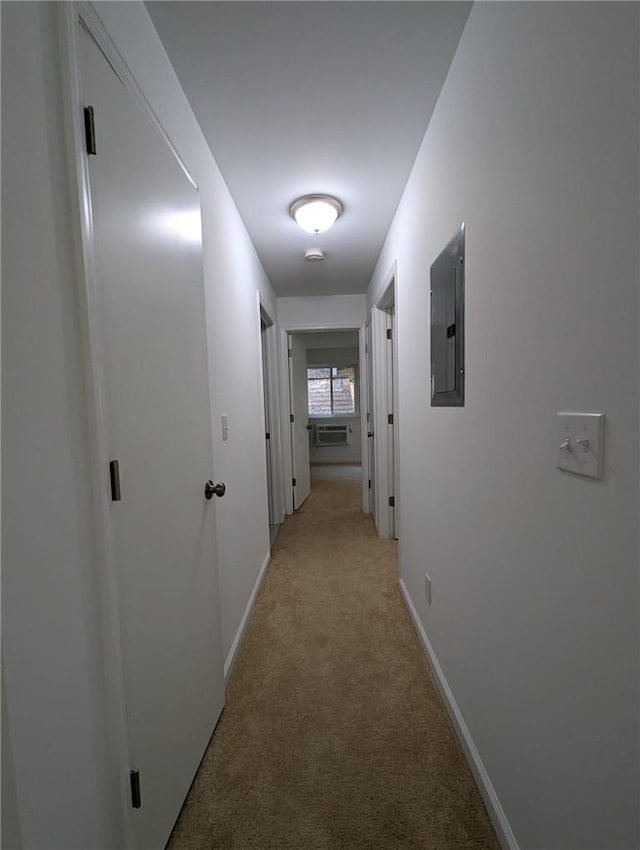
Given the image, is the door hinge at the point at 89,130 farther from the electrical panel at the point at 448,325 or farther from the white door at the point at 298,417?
the white door at the point at 298,417

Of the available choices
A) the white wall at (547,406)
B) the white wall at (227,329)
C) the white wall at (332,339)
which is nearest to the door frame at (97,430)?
the white wall at (227,329)

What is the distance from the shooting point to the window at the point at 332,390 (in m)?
7.04

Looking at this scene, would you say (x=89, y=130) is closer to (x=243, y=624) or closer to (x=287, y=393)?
(x=243, y=624)

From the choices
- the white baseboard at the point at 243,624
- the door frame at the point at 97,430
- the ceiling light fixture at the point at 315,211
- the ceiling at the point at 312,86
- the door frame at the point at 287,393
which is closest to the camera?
the door frame at the point at 97,430

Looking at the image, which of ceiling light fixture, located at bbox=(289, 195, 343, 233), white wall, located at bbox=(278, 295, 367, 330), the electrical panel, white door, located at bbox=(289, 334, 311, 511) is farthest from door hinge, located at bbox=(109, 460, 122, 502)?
white wall, located at bbox=(278, 295, 367, 330)

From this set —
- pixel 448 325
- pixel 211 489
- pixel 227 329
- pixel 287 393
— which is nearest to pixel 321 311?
pixel 287 393

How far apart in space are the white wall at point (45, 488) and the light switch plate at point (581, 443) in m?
1.00

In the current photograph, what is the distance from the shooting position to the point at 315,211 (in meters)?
2.04

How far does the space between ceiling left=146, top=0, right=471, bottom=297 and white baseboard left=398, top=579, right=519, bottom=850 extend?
2.35m

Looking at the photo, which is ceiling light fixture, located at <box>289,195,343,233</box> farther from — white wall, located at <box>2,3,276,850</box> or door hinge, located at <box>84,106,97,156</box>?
door hinge, located at <box>84,106,97,156</box>

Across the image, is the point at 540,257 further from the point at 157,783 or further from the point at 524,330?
the point at 157,783

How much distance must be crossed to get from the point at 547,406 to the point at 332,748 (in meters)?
1.40

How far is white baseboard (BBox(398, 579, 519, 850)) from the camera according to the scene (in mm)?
950

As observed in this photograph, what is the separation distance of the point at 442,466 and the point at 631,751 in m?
0.96
